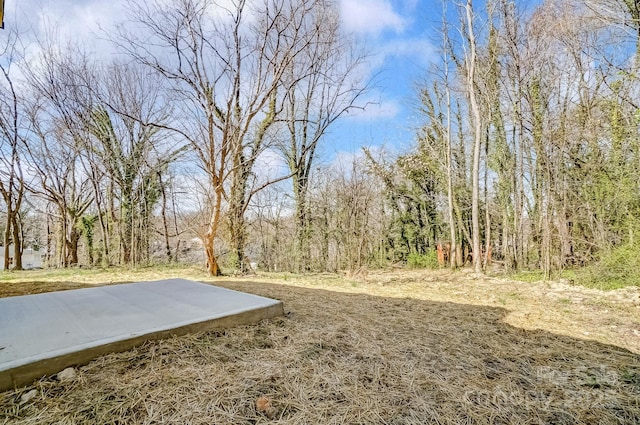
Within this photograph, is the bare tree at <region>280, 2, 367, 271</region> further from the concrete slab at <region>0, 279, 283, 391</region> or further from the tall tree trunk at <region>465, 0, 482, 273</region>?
the concrete slab at <region>0, 279, 283, 391</region>

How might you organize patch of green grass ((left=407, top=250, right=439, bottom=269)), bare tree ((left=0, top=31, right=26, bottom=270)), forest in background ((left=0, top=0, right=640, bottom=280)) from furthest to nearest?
patch of green grass ((left=407, top=250, right=439, bottom=269)) → bare tree ((left=0, top=31, right=26, bottom=270)) → forest in background ((left=0, top=0, right=640, bottom=280))

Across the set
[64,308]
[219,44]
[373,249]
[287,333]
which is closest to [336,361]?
[287,333]

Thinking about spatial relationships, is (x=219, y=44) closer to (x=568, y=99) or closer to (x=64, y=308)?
(x=64, y=308)

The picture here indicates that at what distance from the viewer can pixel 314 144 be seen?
7.98 meters

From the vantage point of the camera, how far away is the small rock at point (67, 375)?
1.29 m

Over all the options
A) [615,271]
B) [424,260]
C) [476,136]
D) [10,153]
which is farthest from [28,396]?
[10,153]

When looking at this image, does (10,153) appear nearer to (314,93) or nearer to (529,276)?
(314,93)

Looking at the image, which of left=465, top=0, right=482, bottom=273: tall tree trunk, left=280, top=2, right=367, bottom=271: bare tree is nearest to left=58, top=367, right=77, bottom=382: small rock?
left=280, top=2, right=367, bottom=271: bare tree

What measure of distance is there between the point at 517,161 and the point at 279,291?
539 centimetres

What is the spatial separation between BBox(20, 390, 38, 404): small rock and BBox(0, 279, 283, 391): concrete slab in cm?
7

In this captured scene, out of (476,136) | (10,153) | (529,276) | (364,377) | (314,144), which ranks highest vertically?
(314,144)

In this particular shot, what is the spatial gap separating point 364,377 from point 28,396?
4.40 ft

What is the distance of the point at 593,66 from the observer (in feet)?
17.8

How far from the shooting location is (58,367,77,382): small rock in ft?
4.22
